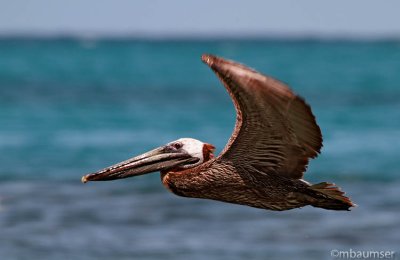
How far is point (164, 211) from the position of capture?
1673cm

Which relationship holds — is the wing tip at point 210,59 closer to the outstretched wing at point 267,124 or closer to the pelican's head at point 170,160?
the outstretched wing at point 267,124

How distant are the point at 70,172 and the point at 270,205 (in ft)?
42.7

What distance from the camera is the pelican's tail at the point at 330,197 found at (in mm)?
7887

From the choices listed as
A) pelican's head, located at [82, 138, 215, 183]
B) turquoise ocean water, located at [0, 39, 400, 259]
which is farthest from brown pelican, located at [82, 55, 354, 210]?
turquoise ocean water, located at [0, 39, 400, 259]

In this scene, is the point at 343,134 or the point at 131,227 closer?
the point at 131,227

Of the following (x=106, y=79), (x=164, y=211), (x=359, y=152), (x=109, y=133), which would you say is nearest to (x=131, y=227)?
(x=164, y=211)

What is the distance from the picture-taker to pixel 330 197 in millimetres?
7914

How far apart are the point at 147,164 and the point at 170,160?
0.18 meters

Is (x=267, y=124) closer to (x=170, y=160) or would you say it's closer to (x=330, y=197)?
(x=330, y=197)

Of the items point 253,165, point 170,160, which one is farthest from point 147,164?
point 253,165

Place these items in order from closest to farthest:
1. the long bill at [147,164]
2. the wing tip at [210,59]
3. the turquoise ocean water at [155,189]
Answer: the wing tip at [210,59] < the long bill at [147,164] < the turquoise ocean water at [155,189]

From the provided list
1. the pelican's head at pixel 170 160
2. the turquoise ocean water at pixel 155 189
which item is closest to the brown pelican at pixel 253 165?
the pelican's head at pixel 170 160

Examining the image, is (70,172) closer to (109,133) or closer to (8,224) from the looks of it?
(8,224)

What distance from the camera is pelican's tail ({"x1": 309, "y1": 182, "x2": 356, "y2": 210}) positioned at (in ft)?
25.9
